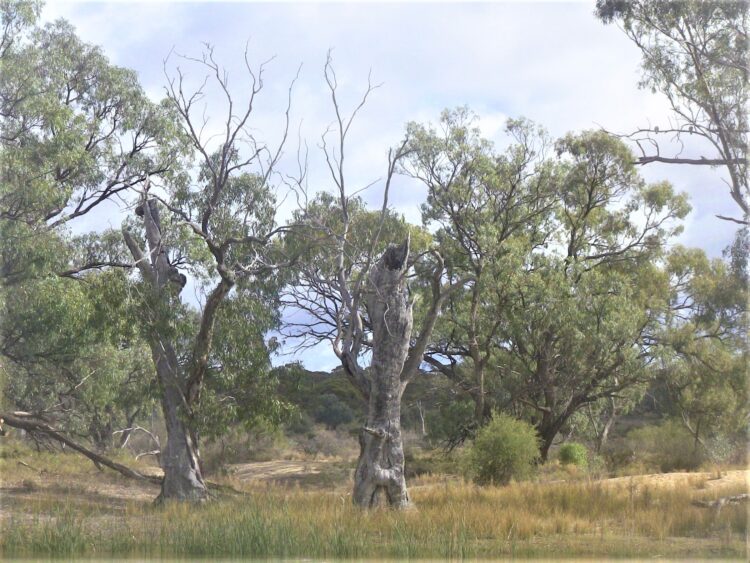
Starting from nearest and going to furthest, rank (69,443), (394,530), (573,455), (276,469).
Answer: (394,530) < (69,443) < (573,455) < (276,469)

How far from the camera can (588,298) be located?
24.2 meters

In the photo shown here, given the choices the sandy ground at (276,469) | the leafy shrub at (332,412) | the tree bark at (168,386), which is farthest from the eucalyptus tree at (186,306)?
the leafy shrub at (332,412)

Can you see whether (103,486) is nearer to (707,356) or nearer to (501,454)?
(501,454)

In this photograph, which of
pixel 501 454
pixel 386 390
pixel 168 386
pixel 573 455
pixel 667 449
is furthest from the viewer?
pixel 667 449

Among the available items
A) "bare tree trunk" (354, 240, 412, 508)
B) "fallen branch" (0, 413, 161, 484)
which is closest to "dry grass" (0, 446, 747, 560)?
"bare tree trunk" (354, 240, 412, 508)

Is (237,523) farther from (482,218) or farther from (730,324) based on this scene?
(730,324)

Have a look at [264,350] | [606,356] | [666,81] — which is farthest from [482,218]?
[264,350]

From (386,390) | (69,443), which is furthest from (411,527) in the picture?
(69,443)

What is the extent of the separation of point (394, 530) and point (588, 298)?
1410cm

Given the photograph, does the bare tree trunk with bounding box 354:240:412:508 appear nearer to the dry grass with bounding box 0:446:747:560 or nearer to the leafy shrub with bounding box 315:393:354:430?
the dry grass with bounding box 0:446:747:560

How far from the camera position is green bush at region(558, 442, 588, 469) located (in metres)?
27.5

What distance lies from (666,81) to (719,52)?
1472mm

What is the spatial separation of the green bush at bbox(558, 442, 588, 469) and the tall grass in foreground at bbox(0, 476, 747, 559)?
516 inches

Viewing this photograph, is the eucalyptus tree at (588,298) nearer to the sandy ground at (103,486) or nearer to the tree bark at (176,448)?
the sandy ground at (103,486)
